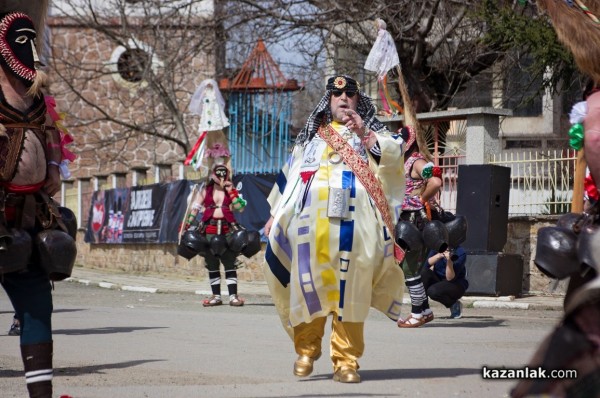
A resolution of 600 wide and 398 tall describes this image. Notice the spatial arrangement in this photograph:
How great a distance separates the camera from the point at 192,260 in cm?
2386

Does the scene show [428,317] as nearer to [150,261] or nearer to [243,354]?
[243,354]

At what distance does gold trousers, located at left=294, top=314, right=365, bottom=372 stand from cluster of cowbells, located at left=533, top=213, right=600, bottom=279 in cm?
245

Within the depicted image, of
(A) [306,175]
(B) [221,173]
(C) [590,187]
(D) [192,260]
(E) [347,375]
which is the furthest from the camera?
(D) [192,260]

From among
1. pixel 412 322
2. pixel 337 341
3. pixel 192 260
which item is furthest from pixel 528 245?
pixel 337 341

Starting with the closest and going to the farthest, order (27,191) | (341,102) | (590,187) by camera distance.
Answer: (590,187), (27,191), (341,102)

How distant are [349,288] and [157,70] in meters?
26.5

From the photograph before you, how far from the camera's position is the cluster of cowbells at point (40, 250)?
5746 mm

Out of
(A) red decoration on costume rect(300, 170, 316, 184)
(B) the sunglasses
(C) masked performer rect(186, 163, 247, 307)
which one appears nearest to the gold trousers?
(A) red decoration on costume rect(300, 170, 316, 184)

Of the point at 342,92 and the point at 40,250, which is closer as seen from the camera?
the point at 40,250

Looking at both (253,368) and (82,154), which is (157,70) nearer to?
(82,154)

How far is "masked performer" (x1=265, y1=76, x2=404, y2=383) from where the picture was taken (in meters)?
7.49

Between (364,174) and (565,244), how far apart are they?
294 centimetres

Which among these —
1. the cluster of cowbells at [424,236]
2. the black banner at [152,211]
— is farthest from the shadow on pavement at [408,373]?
the black banner at [152,211]

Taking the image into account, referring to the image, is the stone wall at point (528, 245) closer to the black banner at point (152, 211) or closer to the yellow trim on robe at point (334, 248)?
the black banner at point (152, 211)
